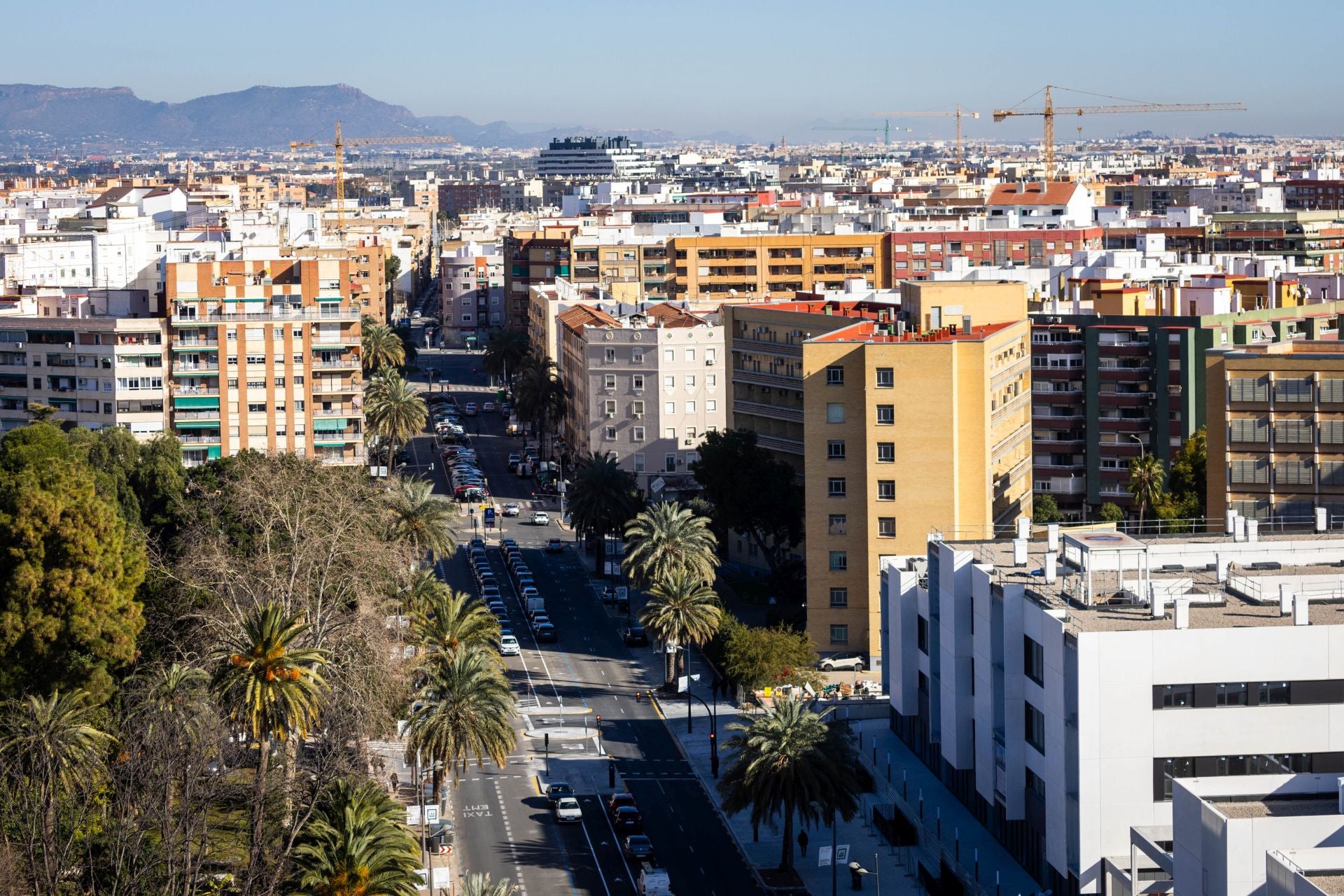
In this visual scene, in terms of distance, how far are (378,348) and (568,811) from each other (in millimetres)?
85985

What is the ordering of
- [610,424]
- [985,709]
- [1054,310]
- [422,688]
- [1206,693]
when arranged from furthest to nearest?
[610,424], [1054,310], [422,688], [985,709], [1206,693]

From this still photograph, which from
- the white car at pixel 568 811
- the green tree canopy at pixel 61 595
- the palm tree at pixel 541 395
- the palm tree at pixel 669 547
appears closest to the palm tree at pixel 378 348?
the palm tree at pixel 541 395

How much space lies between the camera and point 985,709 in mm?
60938

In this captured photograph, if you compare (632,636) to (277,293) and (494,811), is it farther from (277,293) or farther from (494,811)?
(277,293)

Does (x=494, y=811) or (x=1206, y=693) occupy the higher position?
(x=1206, y=693)

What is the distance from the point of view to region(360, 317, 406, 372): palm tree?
496 ft

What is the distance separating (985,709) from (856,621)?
94.4 ft

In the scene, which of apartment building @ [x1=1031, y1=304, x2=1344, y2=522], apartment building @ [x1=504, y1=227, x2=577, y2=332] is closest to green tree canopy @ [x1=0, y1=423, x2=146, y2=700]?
apartment building @ [x1=1031, y1=304, x2=1344, y2=522]

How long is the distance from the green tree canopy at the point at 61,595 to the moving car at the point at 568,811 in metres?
15.1

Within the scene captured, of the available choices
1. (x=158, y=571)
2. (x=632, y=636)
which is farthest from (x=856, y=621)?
(x=158, y=571)

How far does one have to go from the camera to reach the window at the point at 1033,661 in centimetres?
5575

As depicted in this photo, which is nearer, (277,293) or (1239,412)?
(1239,412)

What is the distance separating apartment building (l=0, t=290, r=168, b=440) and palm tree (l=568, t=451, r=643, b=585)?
23.5m

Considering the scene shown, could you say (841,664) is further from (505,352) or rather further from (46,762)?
(505,352)
